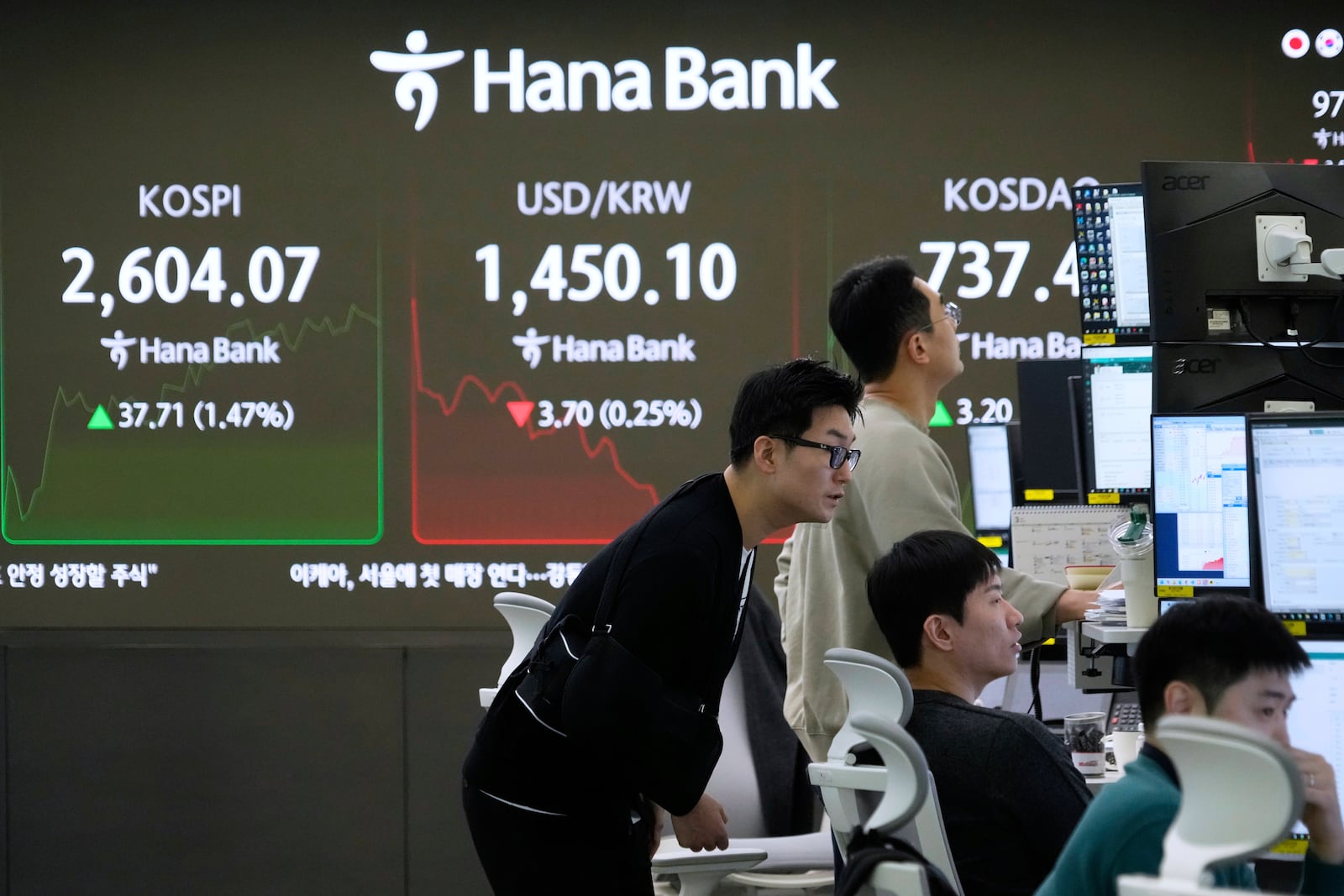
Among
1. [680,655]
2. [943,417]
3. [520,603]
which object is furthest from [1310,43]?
[680,655]

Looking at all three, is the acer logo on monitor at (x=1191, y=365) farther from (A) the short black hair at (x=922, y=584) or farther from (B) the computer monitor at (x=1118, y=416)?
(A) the short black hair at (x=922, y=584)

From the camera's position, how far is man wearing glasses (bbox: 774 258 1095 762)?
8.05ft

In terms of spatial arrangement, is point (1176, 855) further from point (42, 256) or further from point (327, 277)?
point (42, 256)

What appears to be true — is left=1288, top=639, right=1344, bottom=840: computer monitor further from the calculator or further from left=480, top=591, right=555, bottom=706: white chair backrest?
left=480, top=591, right=555, bottom=706: white chair backrest

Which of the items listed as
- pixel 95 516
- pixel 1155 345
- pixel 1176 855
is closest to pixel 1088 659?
pixel 1155 345

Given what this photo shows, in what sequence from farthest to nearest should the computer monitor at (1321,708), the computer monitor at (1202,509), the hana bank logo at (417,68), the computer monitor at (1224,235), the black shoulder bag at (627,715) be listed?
the hana bank logo at (417,68) < the computer monitor at (1224,235) < the computer monitor at (1202,509) < the black shoulder bag at (627,715) < the computer monitor at (1321,708)

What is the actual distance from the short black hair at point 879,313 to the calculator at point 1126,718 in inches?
29.7

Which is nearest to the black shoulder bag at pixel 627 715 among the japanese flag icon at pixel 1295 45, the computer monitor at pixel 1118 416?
the computer monitor at pixel 1118 416

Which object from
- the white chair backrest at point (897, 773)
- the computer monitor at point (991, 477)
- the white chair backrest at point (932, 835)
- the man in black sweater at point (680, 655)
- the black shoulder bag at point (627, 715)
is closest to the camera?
the white chair backrest at point (897, 773)

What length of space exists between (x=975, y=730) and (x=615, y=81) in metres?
2.97

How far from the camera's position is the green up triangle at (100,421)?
4410 millimetres

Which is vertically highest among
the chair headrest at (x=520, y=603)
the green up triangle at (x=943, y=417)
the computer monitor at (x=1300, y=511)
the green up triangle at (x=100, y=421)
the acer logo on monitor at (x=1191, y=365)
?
the green up triangle at (x=100, y=421)

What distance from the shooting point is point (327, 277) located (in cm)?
439

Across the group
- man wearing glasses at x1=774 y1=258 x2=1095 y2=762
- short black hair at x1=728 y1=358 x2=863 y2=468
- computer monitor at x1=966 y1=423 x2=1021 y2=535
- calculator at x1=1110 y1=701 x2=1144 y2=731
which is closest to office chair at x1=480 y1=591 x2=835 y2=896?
man wearing glasses at x1=774 y1=258 x2=1095 y2=762
